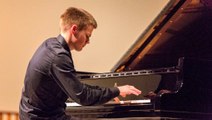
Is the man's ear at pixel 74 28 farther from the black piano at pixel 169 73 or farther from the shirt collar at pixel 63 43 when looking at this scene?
the black piano at pixel 169 73

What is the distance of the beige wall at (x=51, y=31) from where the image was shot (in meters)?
4.72

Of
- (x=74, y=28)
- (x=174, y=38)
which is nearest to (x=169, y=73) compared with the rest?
(x=174, y=38)

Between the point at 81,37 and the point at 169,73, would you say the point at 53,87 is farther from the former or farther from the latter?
the point at 169,73

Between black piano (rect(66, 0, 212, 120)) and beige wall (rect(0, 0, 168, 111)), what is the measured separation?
1760 millimetres

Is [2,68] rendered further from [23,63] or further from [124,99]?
[124,99]

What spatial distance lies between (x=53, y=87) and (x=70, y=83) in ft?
0.42

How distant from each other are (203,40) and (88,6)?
243cm

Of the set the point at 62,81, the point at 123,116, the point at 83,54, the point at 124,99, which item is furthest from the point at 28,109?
the point at 83,54

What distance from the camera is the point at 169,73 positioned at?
2729mm

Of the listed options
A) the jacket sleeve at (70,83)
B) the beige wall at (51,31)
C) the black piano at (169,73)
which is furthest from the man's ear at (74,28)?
the beige wall at (51,31)

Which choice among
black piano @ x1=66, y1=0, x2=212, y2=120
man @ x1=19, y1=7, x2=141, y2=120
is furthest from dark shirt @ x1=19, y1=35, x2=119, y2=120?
black piano @ x1=66, y1=0, x2=212, y2=120

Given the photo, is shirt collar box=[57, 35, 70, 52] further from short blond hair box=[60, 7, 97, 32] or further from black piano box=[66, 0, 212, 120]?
black piano box=[66, 0, 212, 120]

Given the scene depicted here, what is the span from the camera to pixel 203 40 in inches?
126

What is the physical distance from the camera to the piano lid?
3.14 metres
